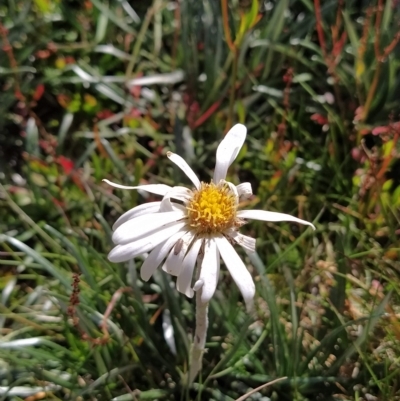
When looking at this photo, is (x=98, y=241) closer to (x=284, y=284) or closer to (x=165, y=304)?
(x=165, y=304)

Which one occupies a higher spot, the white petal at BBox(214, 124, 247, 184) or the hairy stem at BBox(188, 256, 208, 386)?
the white petal at BBox(214, 124, 247, 184)

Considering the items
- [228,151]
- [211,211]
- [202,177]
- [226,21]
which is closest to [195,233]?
[211,211]

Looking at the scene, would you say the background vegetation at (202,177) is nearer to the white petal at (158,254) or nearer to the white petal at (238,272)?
the white petal at (158,254)

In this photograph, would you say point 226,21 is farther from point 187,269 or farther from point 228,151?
point 187,269

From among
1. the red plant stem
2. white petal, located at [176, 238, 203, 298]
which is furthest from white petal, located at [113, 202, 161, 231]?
the red plant stem

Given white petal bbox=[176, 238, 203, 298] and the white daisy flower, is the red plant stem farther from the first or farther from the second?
white petal bbox=[176, 238, 203, 298]
